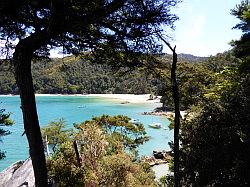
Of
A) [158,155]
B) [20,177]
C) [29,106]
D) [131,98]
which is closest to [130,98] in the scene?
[131,98]

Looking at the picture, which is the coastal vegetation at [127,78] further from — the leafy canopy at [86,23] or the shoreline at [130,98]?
the shoreline at [130,98]

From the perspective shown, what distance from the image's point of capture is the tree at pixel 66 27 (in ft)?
19.0

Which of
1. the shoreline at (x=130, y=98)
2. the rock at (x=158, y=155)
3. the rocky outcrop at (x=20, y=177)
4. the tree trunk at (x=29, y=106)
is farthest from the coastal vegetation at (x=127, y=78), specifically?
the shoreline at (x=130, y=98)

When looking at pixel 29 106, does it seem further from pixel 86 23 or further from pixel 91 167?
pixel 91 167

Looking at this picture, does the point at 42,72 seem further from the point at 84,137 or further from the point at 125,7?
the point at 125,7

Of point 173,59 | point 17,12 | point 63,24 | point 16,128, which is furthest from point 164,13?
point 16,128

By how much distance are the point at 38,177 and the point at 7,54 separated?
2344 millimetres

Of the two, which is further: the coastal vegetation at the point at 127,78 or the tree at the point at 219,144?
the tree at the point at 219,144

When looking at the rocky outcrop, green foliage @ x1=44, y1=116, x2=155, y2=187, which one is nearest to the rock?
green foliage @ x1=44, y1=116, x2=155, y2=187

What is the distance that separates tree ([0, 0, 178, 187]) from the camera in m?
5.78

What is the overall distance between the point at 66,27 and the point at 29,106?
52.9 inches

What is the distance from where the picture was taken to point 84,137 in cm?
1661

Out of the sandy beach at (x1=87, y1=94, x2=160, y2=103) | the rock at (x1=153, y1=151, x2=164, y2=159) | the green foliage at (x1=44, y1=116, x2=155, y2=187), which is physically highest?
the green foliage at (x1=44, y1=116, x2=155, y2=187)

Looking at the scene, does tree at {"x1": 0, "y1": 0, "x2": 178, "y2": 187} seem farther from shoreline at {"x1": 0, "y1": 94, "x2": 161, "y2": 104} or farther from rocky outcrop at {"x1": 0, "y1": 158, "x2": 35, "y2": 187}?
shoreline at {"x1": 0, "y1": 94, "x2": 161, "y2": 104}
